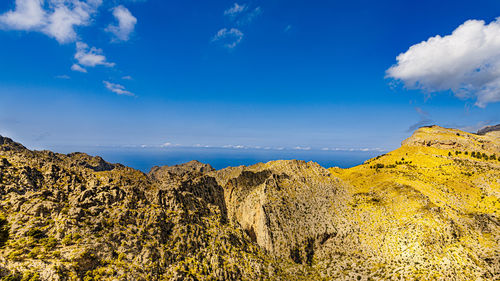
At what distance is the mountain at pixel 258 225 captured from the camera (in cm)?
5306

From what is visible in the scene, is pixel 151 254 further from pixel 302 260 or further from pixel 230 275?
pixel 302 260

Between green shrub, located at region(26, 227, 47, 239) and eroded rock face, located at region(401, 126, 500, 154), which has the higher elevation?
eroded rock face, located at region(401, 126, 500, 154)

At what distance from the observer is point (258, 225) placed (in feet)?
357

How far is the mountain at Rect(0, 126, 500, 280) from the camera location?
5306cm

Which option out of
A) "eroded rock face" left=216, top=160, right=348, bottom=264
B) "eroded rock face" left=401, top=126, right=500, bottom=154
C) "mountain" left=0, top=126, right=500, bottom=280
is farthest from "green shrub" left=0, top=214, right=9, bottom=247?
"eroded rock face" left=401, top=126, right=500, bottom=154

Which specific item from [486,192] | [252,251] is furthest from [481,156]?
[252,251]

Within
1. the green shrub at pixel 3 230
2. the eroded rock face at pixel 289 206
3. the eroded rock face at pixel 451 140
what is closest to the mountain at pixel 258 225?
the green shrub at pixel 3 230

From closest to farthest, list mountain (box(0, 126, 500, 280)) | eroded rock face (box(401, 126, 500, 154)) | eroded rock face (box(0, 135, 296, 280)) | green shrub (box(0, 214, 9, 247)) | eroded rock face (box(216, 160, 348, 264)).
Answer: green shrub (box(0, 214, 9, 247)), eroded rock face (box(0, 135, 296, 280)), mountain (box(0, 126, 500, 280)), eroded rock face (box(216, 160, 348, 264)), eroded rock face (box(401, 126, 500, 154))

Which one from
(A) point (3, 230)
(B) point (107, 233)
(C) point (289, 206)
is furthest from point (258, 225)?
(A) point (3, 230)

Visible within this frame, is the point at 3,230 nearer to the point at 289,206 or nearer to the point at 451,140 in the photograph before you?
the point at 289,206

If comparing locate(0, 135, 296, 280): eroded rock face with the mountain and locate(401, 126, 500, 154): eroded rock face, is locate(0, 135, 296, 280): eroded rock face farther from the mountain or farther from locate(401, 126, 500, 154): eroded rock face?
locate(401, 126, 500, 154): eroded rock face

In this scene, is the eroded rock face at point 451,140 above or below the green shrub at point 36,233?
above

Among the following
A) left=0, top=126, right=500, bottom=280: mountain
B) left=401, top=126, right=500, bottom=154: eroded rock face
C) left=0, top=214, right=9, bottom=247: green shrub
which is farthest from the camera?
left=401, top=126, right=500, bottom=154: eroded rock face

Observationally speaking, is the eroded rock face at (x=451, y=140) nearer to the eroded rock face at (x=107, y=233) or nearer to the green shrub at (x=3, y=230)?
the eroded rock face at (x=107, y=233)
